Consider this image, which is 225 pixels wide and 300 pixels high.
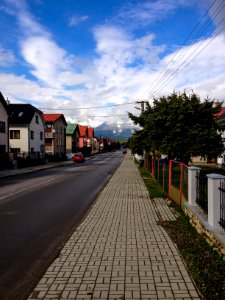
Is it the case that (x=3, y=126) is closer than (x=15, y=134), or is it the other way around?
(x=3, y=126)

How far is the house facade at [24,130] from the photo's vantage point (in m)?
44.8

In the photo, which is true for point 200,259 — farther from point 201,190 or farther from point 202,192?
point 201,190

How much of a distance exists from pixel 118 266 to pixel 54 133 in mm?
56560

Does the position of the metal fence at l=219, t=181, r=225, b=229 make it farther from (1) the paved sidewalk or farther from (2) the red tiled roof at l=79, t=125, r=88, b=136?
(2) the red tiled roof at l=79, t=125, r=88, b=136

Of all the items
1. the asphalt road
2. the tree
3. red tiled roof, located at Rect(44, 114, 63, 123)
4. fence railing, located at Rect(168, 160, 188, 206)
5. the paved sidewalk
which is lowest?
the asphalt road

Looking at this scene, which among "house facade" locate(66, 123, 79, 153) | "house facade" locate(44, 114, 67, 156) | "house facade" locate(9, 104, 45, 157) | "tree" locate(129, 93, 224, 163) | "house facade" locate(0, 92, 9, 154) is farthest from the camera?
"house facade" locate(66, 123, 79, 153)

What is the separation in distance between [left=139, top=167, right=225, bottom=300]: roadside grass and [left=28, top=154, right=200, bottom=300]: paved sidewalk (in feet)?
0.44

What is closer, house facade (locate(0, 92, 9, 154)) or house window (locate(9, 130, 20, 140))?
house facade (locate(0, 92, 9, 154))

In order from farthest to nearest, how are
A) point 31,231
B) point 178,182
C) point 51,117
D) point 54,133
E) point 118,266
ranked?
point 51,117 → point 54,133 → point 178,182 → point 31,231 → point 118,266

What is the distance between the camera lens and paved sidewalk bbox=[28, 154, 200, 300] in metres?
4.36

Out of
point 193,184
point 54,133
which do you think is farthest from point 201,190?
point 54,133

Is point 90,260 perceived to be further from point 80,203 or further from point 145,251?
point 80,203

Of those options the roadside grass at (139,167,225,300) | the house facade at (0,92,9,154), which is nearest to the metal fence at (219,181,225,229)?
the roadside grass at (139,167,225,300)

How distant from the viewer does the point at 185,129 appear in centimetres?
1650
